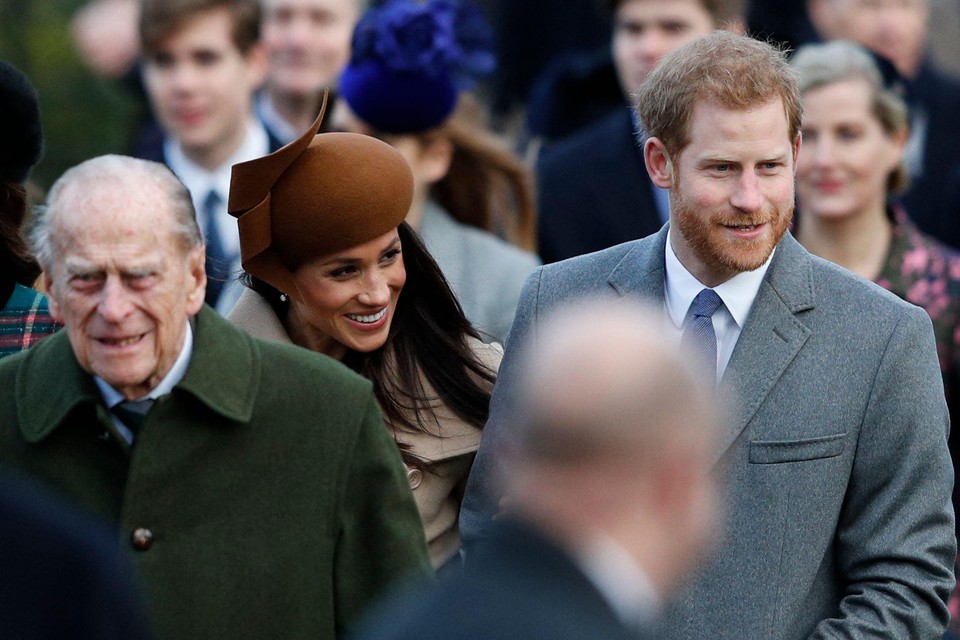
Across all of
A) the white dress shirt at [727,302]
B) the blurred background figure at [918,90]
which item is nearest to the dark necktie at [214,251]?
the white dress shirt at [727,302]

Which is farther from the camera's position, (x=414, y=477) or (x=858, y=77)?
(x=858, y=77)

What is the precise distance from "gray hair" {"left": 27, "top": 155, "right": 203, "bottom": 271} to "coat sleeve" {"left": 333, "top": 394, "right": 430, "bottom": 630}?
56 centimetres

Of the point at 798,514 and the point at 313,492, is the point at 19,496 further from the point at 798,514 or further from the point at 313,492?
the point at 798,514

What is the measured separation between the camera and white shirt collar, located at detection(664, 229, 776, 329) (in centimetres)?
426

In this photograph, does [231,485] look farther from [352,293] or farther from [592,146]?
[592,146]

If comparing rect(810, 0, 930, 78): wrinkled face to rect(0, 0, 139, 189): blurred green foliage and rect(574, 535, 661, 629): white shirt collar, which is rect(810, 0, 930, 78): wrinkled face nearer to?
rect(0, 0, 139, 189): blurred green foliage

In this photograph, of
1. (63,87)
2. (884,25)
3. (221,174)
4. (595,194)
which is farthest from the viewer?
(63,87)

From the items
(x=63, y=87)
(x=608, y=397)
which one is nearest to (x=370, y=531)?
(x=608, y=397)

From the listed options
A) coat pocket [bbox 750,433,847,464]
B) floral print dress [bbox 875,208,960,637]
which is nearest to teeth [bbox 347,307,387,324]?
coat pocket [bbox 750,433,847,464]

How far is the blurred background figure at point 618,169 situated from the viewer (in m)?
6.82

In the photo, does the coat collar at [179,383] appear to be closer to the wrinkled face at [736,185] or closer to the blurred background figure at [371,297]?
the blurred background figure at [371,297]

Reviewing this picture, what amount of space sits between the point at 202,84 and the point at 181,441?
3.76 meters

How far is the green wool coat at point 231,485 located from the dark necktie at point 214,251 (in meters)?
1.37

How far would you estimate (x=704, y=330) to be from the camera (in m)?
4.23
